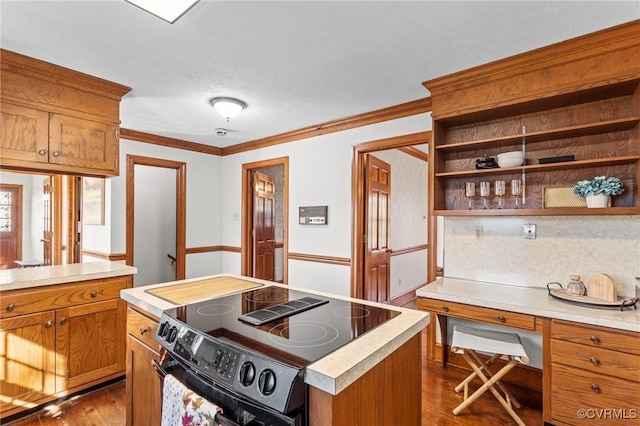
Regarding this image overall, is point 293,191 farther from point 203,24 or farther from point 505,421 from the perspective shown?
point 505,421

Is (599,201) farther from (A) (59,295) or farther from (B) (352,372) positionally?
(A) (59,295)

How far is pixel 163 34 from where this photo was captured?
6.22ft

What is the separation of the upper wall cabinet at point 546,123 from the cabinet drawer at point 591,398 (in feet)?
3.22

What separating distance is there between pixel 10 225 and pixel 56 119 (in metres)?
5.72

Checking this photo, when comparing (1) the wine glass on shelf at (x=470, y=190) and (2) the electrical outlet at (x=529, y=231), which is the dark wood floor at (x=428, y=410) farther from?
(1) the wine glass on shelf at (x=470, y=190)

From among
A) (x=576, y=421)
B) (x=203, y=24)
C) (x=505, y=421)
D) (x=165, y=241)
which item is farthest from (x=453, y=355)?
(x=165, y=241)

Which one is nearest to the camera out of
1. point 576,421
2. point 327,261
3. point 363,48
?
point 576,421

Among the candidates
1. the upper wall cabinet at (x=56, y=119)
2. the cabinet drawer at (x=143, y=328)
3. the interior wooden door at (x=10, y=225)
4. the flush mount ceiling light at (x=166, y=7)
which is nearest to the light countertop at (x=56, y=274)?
the upper wall cabinet at (x=56, y=119)

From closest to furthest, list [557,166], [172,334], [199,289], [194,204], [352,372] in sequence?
[352,372] < [172,334] < [199,289] < [557,166] < [194,204]

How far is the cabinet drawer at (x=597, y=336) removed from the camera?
64.9 inches

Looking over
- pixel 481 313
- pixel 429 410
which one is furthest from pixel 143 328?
→ pixel 481 313

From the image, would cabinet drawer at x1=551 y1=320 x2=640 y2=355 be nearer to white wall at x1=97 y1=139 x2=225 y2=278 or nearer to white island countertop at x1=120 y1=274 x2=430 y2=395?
white island countertop at x1=120 y1=274 x2=430 y2=395

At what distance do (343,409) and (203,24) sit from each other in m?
2.03

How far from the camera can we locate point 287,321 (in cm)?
133
